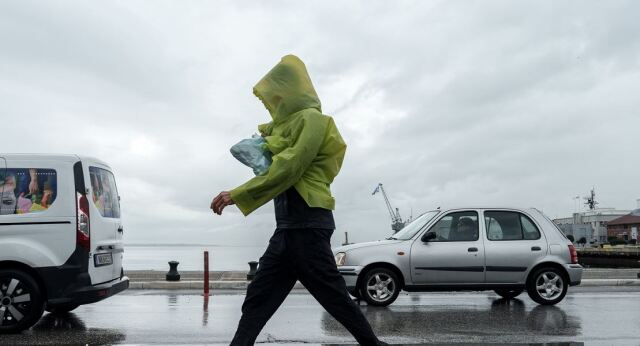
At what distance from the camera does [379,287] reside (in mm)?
9648

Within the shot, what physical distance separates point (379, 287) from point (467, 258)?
142cm


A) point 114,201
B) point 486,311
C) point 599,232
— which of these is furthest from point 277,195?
point 599,232

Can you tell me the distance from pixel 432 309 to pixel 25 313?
5044 mm

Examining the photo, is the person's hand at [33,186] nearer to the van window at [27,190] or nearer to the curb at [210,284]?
the van window at [27,190]

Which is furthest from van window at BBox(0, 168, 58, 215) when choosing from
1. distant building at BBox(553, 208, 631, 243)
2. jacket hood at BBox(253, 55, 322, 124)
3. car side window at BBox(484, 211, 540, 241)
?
distant building at BBox(553, 208, 631, 243)

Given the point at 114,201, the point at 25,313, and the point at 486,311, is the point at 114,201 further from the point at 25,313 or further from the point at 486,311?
the point at 486,311

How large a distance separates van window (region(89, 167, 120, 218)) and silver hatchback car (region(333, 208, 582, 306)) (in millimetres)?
3270

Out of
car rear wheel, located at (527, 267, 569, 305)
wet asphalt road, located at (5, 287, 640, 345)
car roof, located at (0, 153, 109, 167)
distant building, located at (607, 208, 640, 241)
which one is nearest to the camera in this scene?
wet asphalt road, located at (5, 287, 640, 345)

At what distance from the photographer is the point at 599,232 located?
142125mm

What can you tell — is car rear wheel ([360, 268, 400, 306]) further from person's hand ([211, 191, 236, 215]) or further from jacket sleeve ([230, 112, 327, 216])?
person's hand ([211, 191, 236, 215])

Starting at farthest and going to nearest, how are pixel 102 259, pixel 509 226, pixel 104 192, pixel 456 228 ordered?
pixel 509 226 < pixel 456 228 < pixel 104 192 < pixel 102 259

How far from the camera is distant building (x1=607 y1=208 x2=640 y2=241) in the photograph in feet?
434

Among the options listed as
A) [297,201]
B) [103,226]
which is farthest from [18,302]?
[297,201]

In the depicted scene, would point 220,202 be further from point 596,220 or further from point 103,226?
point 596,220
